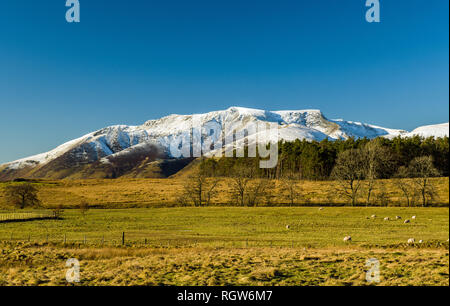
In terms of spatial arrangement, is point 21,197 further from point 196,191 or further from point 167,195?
point 196,191

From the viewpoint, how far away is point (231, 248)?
32781 millimetres

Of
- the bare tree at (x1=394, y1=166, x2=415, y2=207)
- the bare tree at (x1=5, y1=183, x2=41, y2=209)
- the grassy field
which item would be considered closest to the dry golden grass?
the grassy field

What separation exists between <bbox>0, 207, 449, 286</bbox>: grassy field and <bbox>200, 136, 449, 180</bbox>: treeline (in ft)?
165

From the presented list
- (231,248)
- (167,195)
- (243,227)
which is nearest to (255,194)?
(167,195)

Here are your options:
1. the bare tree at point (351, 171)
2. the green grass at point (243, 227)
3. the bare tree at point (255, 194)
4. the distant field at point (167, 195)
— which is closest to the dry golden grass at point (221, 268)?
the green grass at point (243, 227)

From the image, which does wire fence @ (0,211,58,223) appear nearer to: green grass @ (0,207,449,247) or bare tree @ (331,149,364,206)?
green grass @ (0,207,449,247)

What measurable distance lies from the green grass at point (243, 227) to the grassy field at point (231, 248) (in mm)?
142

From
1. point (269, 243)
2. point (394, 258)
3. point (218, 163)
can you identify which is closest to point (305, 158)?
point (218, 163)

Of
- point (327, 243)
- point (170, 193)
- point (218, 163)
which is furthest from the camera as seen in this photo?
point (218, 163)

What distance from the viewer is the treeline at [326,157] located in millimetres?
119312

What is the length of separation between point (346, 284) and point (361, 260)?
7319mm
